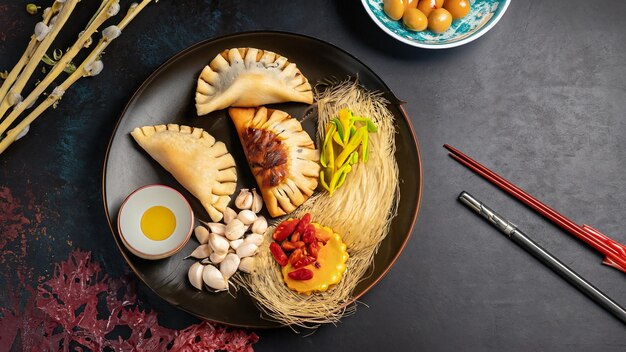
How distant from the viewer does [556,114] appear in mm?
3553

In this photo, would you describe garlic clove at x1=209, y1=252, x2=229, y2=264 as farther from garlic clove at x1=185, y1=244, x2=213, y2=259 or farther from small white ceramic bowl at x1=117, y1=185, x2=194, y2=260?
small white ceramic bowl at x1=117, y1=185, x2=194, y2=260

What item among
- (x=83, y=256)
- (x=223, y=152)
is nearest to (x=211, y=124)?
(x=223, y=152)

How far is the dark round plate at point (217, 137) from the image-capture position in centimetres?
319

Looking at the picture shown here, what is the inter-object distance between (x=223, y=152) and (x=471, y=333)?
5.14 feet

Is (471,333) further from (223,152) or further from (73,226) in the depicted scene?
(73,226)

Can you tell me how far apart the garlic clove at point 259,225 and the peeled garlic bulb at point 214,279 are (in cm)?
27

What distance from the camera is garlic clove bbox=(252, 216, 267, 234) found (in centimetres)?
325

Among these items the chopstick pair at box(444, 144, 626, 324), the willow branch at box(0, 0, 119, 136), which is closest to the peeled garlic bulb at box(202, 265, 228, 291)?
the willow branch at box(0, 0, 119, 136)

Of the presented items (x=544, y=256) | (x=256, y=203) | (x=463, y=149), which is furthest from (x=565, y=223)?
(x=256, y=203)

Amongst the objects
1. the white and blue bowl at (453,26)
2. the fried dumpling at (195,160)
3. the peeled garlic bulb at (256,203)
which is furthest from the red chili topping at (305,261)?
the white and blue bowl at (453,26)

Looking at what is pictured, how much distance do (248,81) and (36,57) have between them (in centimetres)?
100

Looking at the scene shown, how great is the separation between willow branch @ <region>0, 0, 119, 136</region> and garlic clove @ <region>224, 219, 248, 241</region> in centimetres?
109

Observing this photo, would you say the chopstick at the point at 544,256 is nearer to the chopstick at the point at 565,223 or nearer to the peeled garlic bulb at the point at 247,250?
the chopstick at the point at 565,223

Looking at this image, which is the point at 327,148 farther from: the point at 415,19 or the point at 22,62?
the point at 22,62
